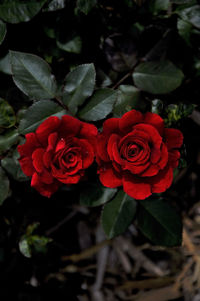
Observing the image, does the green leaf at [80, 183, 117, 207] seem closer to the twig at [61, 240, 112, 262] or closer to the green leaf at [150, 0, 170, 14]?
the green leaf at [150, 0, 170, 14]

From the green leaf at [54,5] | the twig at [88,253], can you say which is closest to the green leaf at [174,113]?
the green leaf at [54,5]

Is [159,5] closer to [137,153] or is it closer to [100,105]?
[100,105]

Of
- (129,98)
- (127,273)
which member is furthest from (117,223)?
(127,273)

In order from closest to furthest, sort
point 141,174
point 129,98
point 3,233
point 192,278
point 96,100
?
point 141,174 → point 96,100 → point 129,98 → point 3,233 → point 192,278

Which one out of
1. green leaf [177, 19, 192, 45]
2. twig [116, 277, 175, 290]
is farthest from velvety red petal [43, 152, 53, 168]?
twig [116, 277, 175, 290]

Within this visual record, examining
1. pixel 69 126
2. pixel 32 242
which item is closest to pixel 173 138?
pixel 69 126

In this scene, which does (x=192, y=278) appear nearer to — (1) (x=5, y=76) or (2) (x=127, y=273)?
(2) (x=127, y=273)
